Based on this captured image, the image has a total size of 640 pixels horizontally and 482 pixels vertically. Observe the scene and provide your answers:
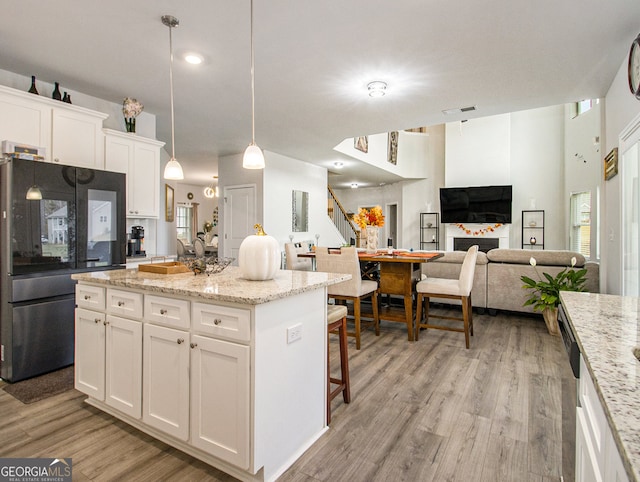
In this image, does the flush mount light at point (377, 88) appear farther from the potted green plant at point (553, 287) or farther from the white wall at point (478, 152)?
the white wall at point (478, 152)

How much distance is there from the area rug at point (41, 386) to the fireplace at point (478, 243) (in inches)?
333

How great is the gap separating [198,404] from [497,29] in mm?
3167

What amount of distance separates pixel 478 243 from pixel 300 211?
15.8 ft

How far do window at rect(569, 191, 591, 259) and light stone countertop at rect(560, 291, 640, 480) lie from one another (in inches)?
263

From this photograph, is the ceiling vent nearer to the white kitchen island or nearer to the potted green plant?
Result: the potted green plant

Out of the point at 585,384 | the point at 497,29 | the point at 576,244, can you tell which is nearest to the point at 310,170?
the point at 497,29

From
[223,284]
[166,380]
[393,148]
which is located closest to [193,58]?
[223,284]

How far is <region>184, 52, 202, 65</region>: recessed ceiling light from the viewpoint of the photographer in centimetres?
295

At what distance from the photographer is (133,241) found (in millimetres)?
4004

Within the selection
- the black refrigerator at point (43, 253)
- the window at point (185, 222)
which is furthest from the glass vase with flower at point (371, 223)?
the window at point (185, 222)

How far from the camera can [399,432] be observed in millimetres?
2127

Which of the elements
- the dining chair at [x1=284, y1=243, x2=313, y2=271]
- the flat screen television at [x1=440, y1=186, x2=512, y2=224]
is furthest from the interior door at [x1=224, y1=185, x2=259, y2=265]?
the flat screen television at [x1=440, y1=186, x2=512, y2=224]

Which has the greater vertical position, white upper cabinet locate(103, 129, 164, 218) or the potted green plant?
white upper cabinet locate(103, 129, 164, 218)

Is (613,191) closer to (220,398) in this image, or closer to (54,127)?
(220,398)
